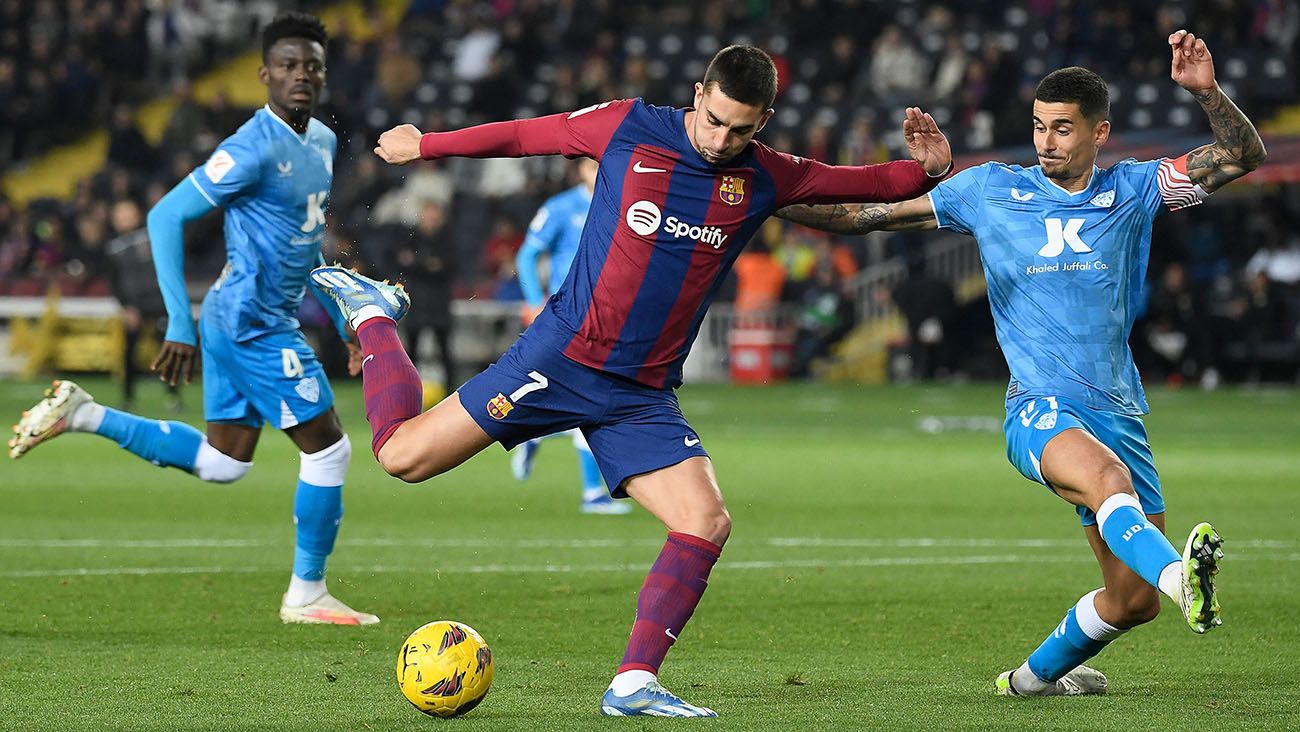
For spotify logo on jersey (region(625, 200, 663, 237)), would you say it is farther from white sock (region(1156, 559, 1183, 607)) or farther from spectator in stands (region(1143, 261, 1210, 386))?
spectator in stands (region(1143, 261, 1210, 386))

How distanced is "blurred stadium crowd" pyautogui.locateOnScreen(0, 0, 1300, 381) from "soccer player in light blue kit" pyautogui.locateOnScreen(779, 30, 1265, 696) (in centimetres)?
1465

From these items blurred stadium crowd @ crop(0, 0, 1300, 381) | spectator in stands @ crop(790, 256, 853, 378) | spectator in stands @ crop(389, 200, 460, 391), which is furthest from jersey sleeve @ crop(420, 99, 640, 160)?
spectator in stands @ crop(790, 256, 853, 378)

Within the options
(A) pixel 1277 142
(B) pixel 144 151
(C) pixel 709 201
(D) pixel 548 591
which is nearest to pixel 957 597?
(D) pixel 548 591

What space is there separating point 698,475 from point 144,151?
84.8ft

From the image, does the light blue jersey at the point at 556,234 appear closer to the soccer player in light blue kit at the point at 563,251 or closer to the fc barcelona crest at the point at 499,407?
the soccer player in light blue kit at the point at 563,251

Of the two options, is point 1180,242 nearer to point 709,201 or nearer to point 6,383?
point 6,383

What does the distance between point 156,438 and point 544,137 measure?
10.0 ft

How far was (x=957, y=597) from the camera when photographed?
8.77 metres

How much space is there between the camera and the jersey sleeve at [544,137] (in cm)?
624

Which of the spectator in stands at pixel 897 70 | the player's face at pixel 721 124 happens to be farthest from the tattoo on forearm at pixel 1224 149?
the spectator in stands at pixel 897 70

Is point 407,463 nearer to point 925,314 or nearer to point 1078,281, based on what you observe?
point 1078,281

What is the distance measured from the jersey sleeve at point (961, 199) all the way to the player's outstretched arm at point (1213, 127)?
0.70 m

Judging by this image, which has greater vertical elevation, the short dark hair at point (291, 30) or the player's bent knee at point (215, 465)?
the short dark hair at point (291, 30)

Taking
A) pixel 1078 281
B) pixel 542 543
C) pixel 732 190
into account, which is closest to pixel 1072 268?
pixel 1078 281
